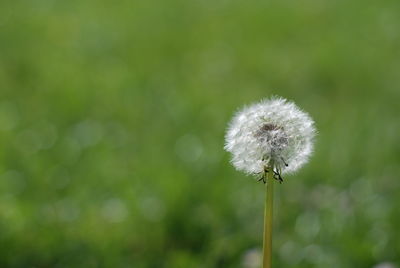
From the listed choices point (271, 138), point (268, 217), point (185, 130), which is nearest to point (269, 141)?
point (271, 138)

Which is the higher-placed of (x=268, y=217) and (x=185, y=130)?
(x=185, y=130)

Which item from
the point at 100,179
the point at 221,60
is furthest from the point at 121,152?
the point at 221,60

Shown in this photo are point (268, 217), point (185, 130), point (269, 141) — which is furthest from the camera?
point (185, 130)

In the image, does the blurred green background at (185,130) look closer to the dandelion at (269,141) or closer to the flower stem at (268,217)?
the dandelion at (269,141)

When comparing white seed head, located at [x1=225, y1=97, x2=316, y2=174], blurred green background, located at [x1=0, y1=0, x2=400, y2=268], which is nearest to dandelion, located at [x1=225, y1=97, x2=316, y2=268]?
white seed head, located at [x1=225, y1=97, x2=316, y2=174]

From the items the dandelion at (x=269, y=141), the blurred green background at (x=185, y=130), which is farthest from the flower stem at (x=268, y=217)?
the blurred green background at (x=185, y=130)

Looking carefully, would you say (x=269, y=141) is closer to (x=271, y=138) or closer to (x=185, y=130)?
(x=271, y=138)
